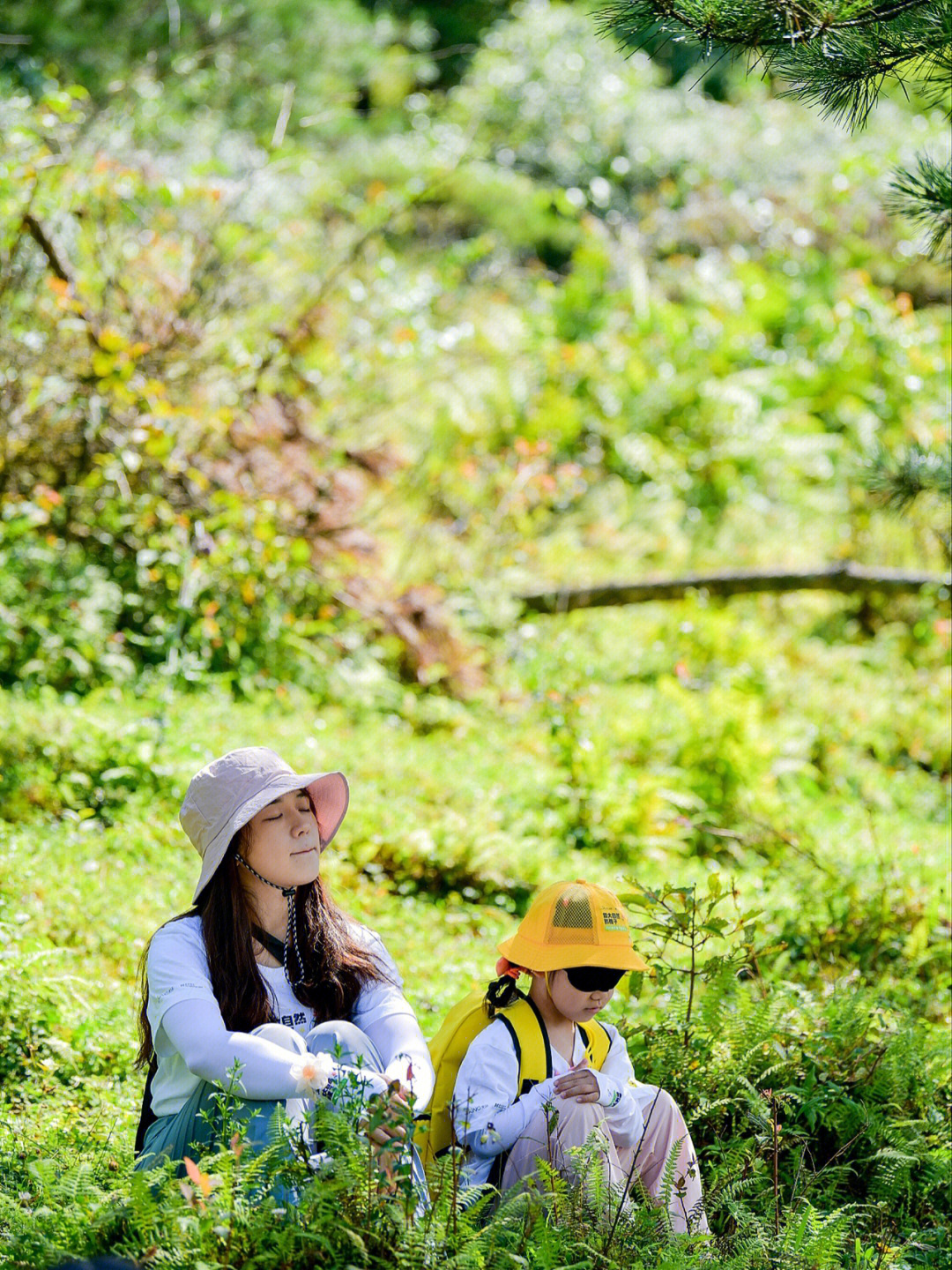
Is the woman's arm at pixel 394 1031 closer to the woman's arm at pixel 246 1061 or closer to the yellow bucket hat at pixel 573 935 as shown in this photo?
the woman's arm at pixel 246 1061

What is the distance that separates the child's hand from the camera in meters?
2.77

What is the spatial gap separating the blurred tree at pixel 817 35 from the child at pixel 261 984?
2.24 m

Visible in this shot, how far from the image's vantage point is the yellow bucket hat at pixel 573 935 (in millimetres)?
2924

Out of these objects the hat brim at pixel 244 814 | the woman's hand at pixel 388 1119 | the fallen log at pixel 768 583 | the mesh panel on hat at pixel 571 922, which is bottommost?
the fallen log at pixel 768 583

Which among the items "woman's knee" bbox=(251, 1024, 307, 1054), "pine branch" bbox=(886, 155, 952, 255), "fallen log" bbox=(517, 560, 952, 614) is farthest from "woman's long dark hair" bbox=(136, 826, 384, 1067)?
"fallen log" bbox=(517, 560, 952, 614)

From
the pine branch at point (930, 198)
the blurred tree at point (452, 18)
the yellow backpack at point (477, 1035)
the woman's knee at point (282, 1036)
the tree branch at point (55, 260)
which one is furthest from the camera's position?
the blurred tree at point (452, 18)

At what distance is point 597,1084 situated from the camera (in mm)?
2785

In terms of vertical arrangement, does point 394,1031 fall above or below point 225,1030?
below

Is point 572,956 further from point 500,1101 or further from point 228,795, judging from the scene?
point 228,795

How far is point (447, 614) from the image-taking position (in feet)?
24.2

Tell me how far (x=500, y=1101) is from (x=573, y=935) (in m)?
0.43

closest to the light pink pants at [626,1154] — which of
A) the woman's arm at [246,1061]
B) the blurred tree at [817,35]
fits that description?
the woman's arm at [246,1061]

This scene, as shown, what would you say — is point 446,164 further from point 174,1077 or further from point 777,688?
point 174,1077

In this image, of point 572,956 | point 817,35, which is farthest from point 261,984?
point 817,35
